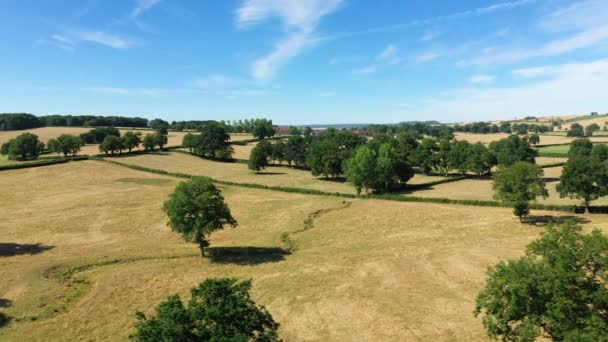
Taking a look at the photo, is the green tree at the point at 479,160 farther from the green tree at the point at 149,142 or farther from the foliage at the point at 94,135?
the foliage at the point at 94,135

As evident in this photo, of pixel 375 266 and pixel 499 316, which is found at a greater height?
pixel 499 316

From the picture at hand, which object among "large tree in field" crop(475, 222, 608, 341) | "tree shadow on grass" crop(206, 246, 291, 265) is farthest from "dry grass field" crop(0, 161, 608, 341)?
"large tree in field" crop(475, 222, 608, 341)

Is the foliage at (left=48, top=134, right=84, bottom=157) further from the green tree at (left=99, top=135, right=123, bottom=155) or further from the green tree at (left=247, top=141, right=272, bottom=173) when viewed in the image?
the green tree at (left=247, top=141, right=272, bottom=173)

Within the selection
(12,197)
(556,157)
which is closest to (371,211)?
(12,197)

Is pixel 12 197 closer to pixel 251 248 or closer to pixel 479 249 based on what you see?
pixel 251 248

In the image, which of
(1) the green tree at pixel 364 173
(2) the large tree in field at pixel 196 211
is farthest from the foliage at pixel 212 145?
(2) the large tree in field at pixel 196 211
